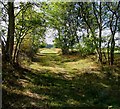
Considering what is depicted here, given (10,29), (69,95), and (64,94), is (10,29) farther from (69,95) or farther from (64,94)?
(69,95)

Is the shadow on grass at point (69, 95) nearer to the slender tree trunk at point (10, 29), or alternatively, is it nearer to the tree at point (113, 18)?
the slender tree trunk at point (10, 29)

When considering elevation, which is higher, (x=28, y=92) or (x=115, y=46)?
(x=115, y=46)

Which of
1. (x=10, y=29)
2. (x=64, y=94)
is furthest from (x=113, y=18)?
(x=64, y=94)

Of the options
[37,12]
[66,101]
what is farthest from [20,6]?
[66,101]

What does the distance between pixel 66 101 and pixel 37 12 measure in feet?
39.8

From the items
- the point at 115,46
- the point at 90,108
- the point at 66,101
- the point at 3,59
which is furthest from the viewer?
the point at 115,46

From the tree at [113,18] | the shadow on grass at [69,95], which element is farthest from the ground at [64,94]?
the tree at [113,18]

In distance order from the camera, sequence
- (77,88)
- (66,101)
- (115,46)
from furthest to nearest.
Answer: (115,46) → (77,88) → (66,101)

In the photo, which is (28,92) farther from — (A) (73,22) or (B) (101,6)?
(A) (73,22)

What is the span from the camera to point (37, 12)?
74.5ft

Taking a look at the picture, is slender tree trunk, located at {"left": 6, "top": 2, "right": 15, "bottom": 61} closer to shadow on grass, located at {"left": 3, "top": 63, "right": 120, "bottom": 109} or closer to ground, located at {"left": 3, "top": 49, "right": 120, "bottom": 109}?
ground, located at {"left": 3, "top": 49, "right": 120, "bottom": 109}

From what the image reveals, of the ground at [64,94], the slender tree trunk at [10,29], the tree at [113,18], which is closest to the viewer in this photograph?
the ground at [64,94]

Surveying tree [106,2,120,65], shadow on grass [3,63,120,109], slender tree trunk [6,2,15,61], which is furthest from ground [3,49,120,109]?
tree [106,2,120,65]

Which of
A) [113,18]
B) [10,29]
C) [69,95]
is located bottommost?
[69,95]
